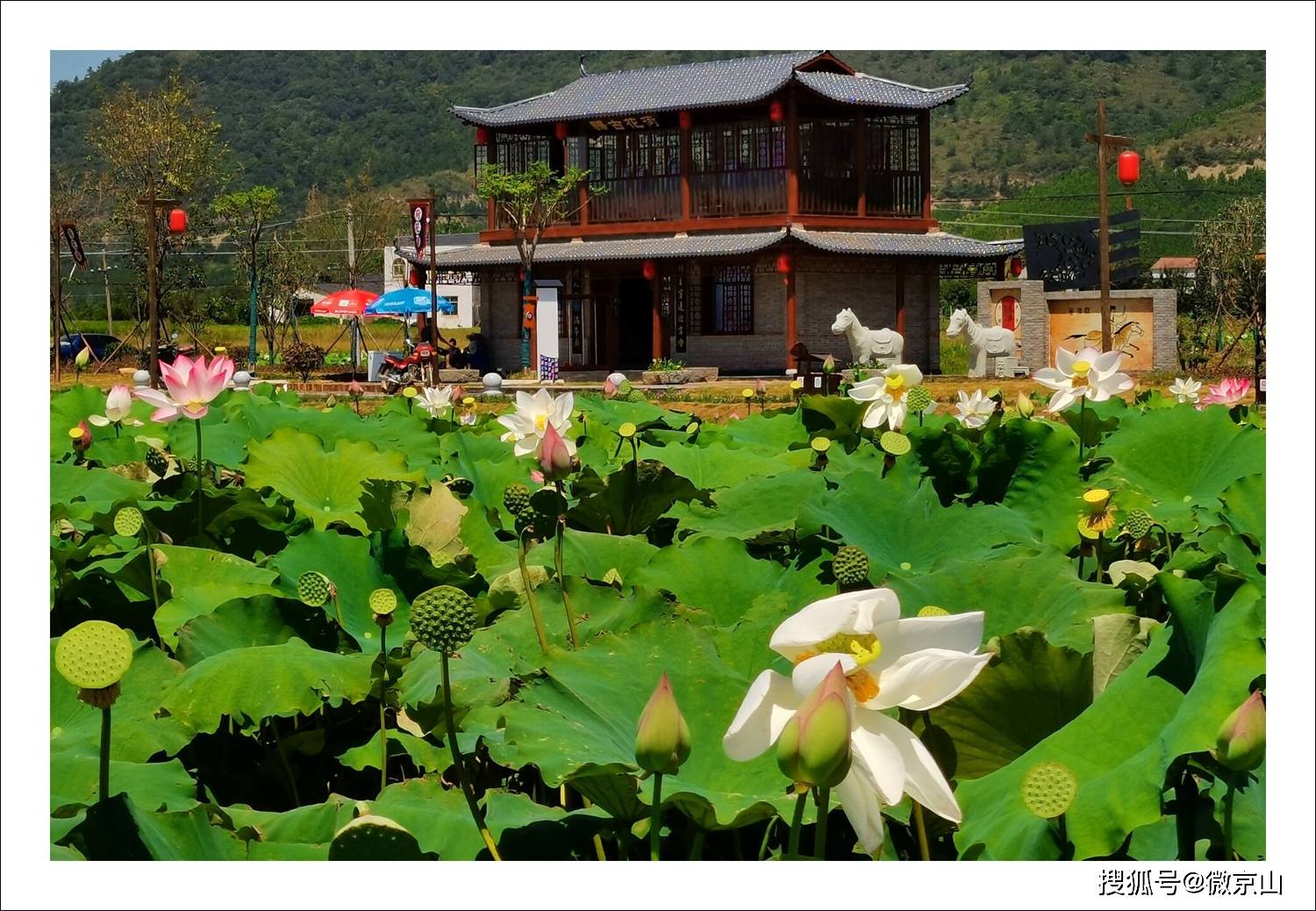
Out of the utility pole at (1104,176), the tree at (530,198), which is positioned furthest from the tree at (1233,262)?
the tree at (530,198)

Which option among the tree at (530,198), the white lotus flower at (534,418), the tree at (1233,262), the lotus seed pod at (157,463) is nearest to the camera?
the white lotus flower at (534,418)

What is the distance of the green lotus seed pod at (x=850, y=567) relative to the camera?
5.26 feet

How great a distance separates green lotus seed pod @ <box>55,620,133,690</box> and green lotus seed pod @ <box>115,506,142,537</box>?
1.21m

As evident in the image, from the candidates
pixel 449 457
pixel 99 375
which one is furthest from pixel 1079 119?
pixel 449 457

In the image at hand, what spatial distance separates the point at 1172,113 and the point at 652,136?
2002 inches

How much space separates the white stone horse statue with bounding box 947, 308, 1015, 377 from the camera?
18812 millimetres

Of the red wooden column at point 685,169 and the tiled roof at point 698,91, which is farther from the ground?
the tiled roof at point 698,91

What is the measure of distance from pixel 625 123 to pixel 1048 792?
20785 millimetres

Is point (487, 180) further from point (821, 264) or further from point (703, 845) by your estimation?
point (703, 845)

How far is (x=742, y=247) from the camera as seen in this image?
19406 millimetres

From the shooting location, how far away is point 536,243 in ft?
68.3

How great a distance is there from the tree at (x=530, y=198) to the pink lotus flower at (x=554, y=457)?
1866 centimetres

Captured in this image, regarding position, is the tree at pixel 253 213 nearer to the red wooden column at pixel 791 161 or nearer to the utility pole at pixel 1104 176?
the red wooden column at pixel 791 161

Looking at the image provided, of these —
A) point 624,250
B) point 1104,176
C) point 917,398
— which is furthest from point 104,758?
point 624,250
